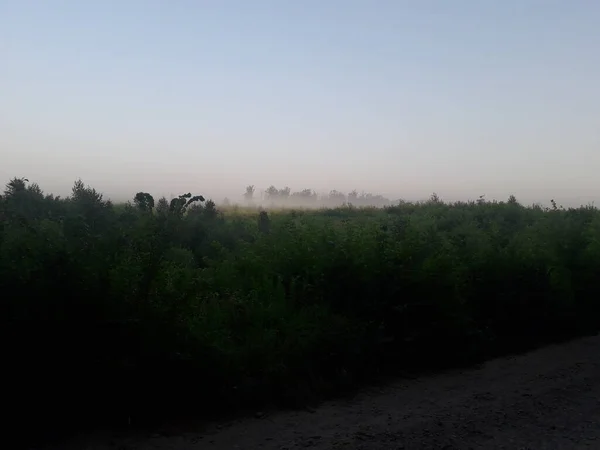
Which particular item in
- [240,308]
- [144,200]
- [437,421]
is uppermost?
[144,200]

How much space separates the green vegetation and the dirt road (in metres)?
0.55

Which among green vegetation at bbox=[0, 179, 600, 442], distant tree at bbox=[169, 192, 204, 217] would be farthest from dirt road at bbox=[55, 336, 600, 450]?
distant tree at bbox=[169, 192, 204, 217]

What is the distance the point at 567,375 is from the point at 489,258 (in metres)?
3.58

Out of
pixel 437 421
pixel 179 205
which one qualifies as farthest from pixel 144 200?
pixel 437 421

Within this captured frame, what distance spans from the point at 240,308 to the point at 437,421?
3.58m

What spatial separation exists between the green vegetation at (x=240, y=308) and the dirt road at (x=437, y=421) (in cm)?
55

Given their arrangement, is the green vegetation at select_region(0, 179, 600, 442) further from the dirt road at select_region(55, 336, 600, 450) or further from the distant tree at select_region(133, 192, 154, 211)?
the dirt road at select_region(55, 336, 600, 450)

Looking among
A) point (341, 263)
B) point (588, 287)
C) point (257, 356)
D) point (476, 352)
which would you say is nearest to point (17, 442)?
point (257, 356)

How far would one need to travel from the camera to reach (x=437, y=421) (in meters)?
8.22

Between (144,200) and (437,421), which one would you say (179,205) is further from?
Answer: (437,421)

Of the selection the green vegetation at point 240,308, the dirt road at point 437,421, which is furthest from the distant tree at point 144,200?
the dirt road at point 437,421

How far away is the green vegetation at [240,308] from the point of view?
7496 millimetres

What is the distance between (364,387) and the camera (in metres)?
9.93

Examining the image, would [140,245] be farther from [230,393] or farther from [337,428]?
[337,428]
